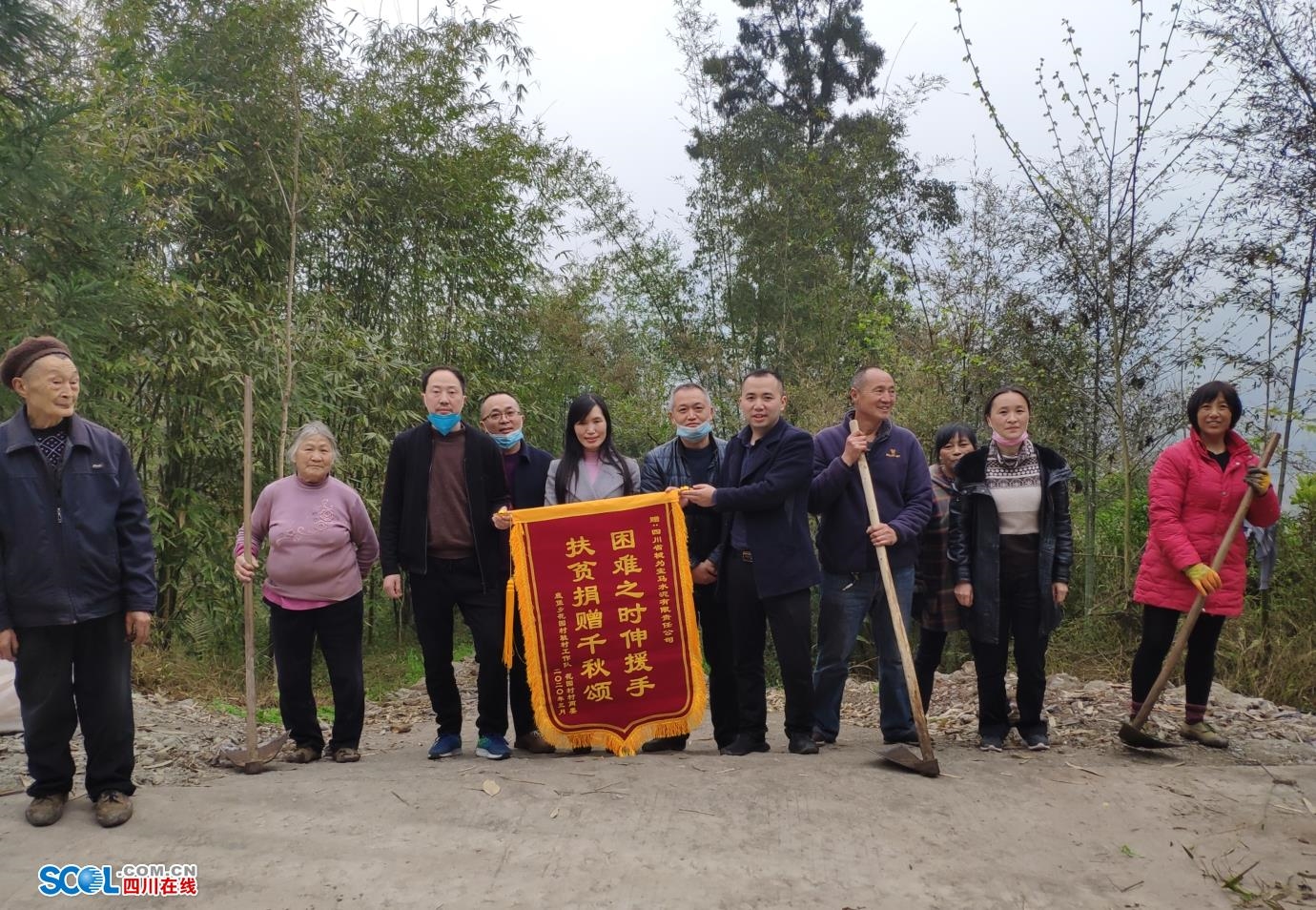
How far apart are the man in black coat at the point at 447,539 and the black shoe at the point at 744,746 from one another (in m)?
0.92

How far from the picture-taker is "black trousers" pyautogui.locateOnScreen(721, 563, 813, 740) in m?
4.04

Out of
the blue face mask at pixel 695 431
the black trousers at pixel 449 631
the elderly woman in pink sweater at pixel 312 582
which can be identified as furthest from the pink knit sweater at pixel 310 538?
the blue face mask at pixel 695 431

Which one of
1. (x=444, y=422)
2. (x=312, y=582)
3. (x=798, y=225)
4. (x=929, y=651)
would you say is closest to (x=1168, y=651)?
(x=929, y=651)

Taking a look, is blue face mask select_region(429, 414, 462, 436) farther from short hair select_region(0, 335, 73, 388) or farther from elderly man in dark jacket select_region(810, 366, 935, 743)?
elderly man in dark jacket select_region(810, 366, 935, 743)

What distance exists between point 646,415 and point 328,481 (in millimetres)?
7433

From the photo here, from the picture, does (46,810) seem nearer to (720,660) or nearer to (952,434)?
(720,660)

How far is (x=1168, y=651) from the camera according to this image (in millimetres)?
4359

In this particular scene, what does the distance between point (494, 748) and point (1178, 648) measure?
9.08 feet

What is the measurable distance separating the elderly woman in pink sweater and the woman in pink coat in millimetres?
3317

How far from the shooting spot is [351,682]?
169 inches

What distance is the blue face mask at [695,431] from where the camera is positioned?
4.16 meters

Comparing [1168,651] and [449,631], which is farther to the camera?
[1168,651]

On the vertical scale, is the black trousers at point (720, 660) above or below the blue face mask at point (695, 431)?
below

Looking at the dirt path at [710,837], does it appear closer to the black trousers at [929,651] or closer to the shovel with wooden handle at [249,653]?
the shovel with wooden handle at [249,653]
